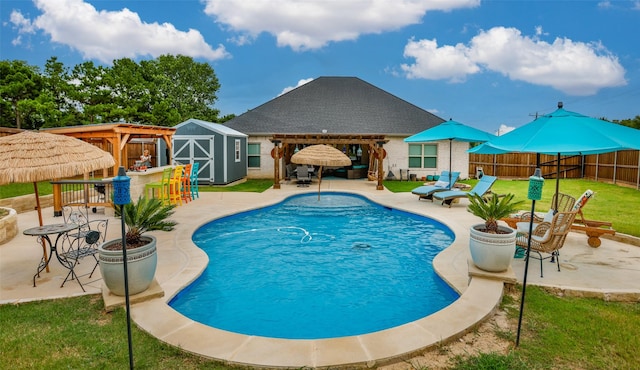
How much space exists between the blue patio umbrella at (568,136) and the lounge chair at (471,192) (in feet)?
18.0

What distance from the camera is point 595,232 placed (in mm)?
7492

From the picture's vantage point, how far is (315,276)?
6824 mm

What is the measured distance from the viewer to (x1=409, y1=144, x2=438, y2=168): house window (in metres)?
22.3

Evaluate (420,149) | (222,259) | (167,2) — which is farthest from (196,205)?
(420,149)

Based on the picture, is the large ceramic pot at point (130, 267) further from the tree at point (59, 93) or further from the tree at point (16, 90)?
the tree at point (59, 93)

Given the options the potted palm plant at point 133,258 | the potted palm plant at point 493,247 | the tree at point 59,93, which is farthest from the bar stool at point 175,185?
the tree at point 59,93

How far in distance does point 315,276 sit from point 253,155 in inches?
650

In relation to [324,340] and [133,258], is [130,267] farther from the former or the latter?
[324,340]

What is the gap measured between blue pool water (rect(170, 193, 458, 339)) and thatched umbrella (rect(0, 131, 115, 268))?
257cm

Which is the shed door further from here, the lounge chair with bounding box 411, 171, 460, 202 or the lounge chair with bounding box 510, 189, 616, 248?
the lounge chair with bounding box 510, 189, 616, 248

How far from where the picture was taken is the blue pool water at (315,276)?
515 cm

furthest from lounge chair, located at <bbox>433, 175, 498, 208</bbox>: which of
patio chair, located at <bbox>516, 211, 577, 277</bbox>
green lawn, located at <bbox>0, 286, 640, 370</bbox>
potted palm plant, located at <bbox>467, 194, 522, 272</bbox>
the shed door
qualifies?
the shed door

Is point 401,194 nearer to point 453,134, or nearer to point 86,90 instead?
point 453,134

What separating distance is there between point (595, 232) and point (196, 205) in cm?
1137
